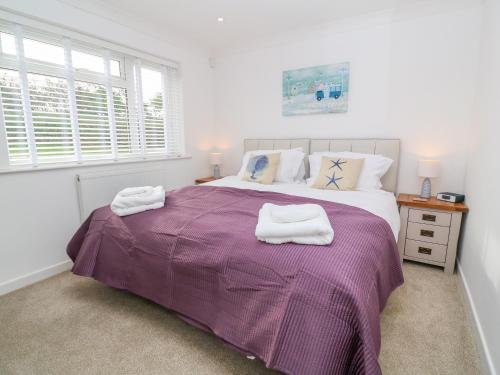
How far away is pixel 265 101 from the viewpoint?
139 inches

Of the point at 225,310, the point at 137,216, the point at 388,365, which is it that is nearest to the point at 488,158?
the point at 388,365

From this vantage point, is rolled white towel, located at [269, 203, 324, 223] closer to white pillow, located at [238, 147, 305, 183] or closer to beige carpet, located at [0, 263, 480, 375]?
beige carpet, located at [0, 263, 480, 375]

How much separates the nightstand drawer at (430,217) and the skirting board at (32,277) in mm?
3244

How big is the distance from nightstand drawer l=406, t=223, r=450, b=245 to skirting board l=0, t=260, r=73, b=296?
10.6ft

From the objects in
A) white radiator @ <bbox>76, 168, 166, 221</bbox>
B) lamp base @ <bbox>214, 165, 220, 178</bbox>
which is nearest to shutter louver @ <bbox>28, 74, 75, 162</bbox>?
white radiator @ <bbox>76, 168, 166, 221</bbox>

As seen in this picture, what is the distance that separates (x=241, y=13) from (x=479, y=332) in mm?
3235

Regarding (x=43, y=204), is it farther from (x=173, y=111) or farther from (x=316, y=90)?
(x=316, y=90)

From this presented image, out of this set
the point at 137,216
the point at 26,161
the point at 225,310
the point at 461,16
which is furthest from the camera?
the point at 461,16

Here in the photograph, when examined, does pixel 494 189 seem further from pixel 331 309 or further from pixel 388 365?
pixel 331 309

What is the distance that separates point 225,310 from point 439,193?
2299 mm

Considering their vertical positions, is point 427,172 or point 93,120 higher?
point 93,120

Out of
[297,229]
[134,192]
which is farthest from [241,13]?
[297,229]

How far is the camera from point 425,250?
2.40 m

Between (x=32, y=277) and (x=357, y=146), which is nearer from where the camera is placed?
(x=32, y=277)
